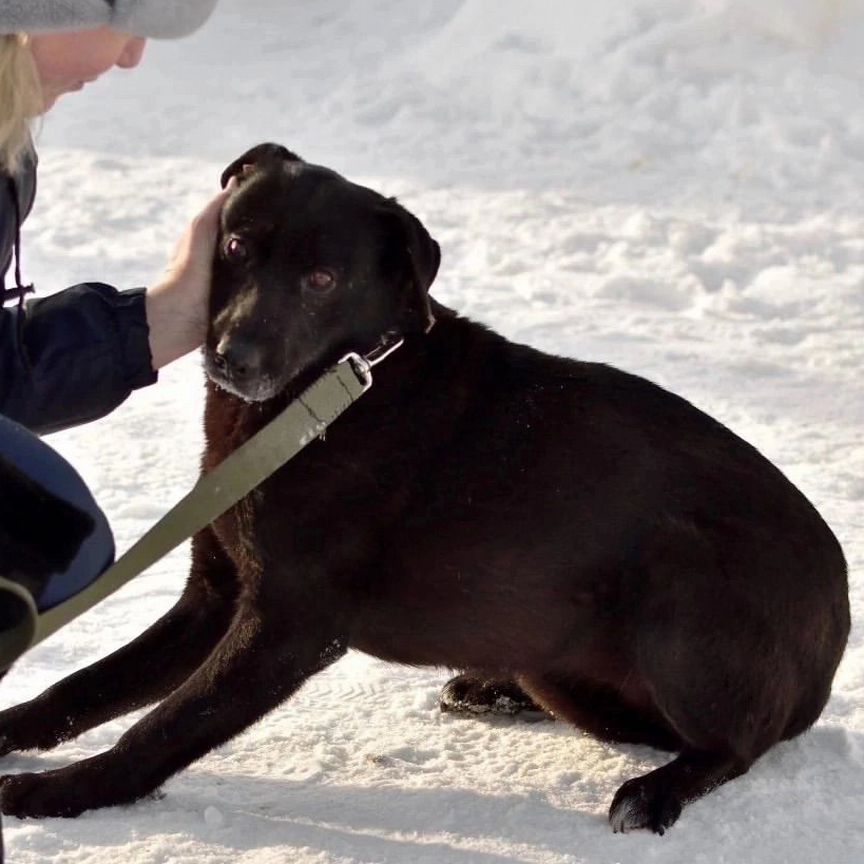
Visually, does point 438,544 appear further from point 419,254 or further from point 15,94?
point 15,94

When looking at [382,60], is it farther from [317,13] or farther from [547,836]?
[547,836]

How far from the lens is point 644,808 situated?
3070 millimetres

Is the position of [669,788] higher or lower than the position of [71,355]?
lower

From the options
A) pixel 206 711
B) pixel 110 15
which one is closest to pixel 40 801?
pixel 206 711

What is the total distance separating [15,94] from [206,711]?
1194mm

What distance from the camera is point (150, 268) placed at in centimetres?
660

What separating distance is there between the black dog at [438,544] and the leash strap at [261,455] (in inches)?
4.5

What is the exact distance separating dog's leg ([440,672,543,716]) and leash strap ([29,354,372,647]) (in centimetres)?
79

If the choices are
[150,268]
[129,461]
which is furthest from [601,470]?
[150,268]

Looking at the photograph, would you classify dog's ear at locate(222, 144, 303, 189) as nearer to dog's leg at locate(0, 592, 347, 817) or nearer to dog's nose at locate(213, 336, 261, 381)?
dog's nose at locate(213, 336, 261, 381)

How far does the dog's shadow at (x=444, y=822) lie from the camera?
2914 millimetres

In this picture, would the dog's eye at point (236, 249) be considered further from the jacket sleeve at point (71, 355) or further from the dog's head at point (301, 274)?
the jacket sleeve at point (71, 355)

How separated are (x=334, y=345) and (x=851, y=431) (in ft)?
8.89

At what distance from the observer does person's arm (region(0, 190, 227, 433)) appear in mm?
2967
